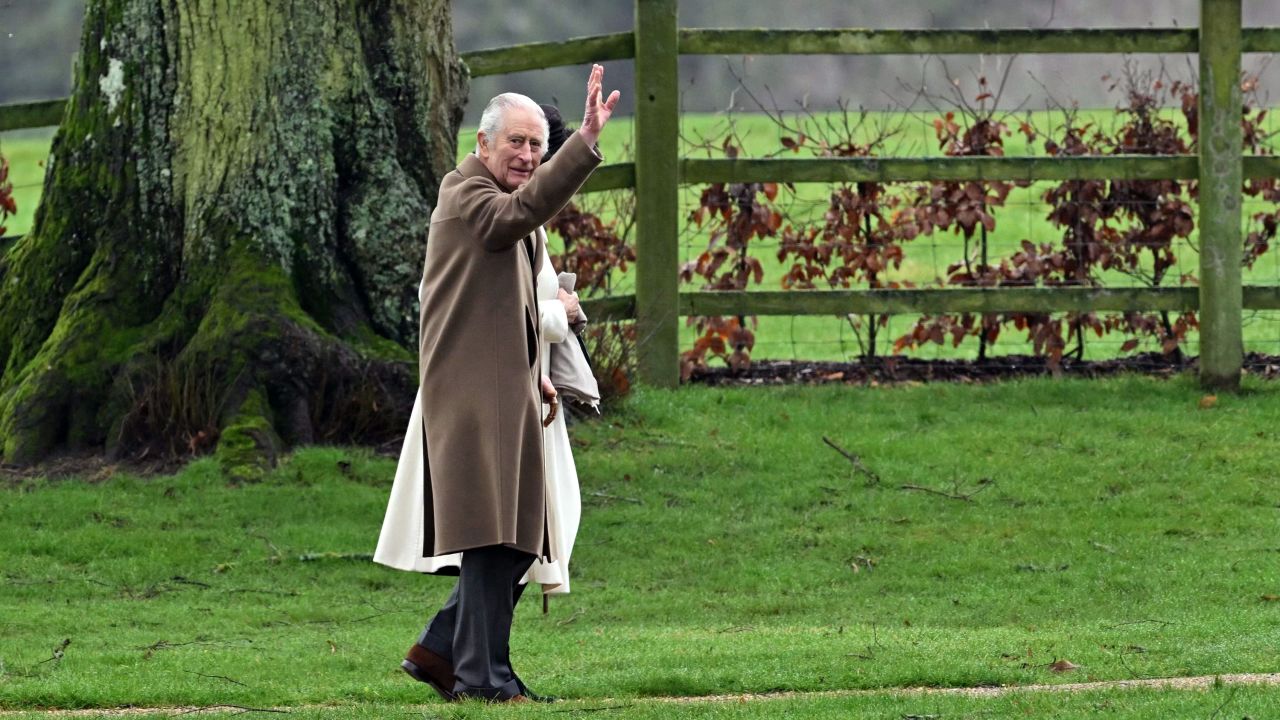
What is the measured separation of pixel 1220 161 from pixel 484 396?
6656 millimetres

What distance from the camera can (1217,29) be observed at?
34.9 feet

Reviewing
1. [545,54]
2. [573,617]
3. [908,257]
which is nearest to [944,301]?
[545,54]

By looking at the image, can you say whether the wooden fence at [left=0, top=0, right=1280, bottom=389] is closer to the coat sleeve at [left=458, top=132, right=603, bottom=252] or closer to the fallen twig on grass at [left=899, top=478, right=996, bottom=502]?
the fallen twig on grass at [left=899, top=478, right=996, bottom=502]

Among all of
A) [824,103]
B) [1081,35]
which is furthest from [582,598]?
[824,103]

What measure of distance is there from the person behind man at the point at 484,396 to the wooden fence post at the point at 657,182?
17.8 feet

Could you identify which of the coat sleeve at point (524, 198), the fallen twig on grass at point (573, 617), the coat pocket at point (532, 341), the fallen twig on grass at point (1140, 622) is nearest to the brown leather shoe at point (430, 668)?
the coat pocket at point (532, 341)

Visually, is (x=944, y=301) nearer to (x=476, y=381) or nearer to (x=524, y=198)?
(x=476, y=381)

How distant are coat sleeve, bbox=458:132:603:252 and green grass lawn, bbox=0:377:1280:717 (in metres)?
1.31

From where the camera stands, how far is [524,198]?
509 cm

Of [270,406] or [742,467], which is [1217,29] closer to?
[742,467]

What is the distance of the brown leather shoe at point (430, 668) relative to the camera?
5.51 m

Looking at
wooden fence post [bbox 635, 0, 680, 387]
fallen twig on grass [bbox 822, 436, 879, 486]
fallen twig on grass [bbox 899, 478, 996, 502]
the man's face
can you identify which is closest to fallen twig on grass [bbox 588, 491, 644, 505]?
fallen twig on grass [bbox 822, 436, 879, 486]

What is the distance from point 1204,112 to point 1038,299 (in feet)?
4.59

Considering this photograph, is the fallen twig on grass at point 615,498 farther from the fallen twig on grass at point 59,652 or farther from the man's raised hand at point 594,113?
the man's raised hand at point 594,113
